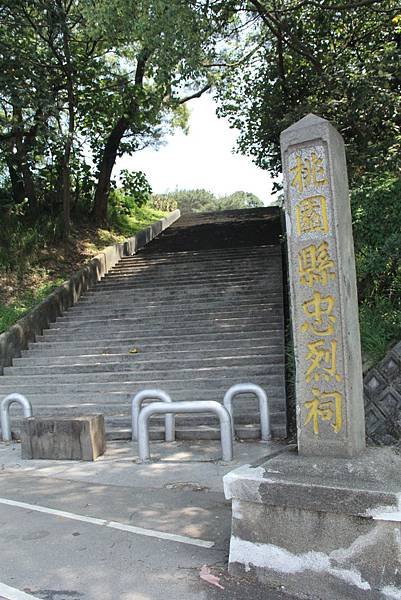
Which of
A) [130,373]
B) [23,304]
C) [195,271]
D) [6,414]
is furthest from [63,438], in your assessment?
[195,271]

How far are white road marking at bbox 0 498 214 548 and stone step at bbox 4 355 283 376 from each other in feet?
14.0

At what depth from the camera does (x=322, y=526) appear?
3.10m

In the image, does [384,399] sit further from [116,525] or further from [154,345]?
[154,345]

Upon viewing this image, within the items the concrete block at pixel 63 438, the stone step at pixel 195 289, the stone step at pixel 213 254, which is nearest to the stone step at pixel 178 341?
the stone step at pixel 195 289

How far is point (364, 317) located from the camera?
7637 mm

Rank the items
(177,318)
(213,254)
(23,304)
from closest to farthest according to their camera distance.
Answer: (177,318)
(23,304)
(213,254)

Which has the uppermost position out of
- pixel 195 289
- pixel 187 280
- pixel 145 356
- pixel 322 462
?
pixel 187 280

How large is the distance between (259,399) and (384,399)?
1536 millimetres

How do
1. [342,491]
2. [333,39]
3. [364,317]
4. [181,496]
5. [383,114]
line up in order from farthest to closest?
[333,39] < [383,114] < [364,317] < [181,496] < [342,491]

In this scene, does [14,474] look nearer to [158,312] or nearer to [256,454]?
[256,454]

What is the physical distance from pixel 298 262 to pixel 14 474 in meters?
4.18

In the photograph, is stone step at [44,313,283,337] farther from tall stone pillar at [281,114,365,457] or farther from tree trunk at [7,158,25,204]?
tree trunk at [7,158,25,204]

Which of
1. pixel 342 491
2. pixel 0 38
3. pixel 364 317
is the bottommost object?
pixel 342 491

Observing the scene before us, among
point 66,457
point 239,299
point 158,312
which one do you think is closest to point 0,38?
point 158,312
